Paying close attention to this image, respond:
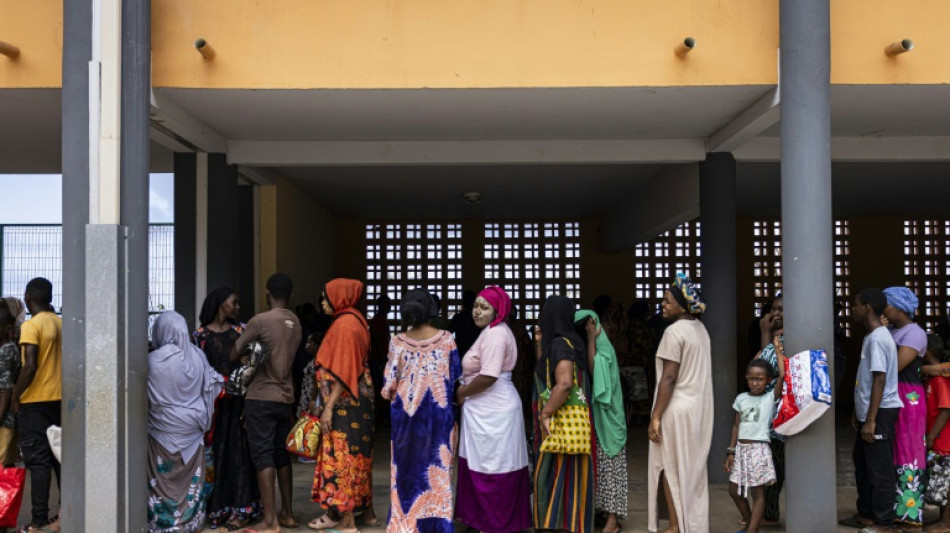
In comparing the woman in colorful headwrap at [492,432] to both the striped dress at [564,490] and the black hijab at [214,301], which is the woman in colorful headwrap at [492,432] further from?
the black hijab at [214,301]

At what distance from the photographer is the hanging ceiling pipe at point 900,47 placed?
5.56 m

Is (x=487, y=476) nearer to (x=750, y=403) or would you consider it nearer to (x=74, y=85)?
(x=750, y=403)

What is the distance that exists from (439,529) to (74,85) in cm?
342

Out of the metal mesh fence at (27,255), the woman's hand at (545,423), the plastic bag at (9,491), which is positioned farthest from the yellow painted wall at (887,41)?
the metal mesh fence at (27,255)

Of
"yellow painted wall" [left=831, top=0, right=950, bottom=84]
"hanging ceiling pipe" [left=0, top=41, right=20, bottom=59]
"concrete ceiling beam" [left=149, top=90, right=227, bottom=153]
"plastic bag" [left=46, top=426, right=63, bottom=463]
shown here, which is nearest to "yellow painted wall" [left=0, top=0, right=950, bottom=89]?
"yellow painted wall" [left=831, top=0, right=950, bottom=84]

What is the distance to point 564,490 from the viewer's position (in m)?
5.61

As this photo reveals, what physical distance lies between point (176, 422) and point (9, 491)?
1.09 metres

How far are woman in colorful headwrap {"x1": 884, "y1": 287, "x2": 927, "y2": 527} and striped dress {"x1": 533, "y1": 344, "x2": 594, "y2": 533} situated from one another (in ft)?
6.53

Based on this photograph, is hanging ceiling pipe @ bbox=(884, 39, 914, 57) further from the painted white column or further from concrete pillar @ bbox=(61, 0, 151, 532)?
the painted white column

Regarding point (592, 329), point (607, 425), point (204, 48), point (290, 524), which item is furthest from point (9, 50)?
point (607, 425)

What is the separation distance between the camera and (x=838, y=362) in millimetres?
5812

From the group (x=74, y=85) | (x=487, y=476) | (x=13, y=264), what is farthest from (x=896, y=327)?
(x=13, y=264)

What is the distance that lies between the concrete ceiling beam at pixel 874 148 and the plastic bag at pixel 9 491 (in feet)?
19.2

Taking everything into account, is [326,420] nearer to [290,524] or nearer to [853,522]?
[290,524]
